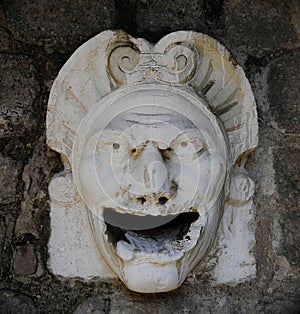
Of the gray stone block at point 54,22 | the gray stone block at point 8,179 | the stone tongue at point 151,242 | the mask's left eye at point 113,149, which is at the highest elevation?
the gray stone block at point 54,22

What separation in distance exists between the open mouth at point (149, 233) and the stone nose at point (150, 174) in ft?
0.28

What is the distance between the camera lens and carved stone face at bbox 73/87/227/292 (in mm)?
1607

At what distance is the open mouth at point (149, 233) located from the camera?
1627 mm

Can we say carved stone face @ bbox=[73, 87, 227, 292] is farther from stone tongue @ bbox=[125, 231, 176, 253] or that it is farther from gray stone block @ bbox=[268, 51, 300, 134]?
gray stone block @ bbox=[268, 51, 300, 134]

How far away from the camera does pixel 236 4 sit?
1898mm

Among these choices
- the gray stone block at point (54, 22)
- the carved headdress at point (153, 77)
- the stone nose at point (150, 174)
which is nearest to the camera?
the stone nose at point (150, 174)

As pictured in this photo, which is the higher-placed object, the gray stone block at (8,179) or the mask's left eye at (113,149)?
the mask's left eye at (113,149)

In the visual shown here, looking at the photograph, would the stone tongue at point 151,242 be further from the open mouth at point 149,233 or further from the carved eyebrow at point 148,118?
the carved eyebrow at point 148,118

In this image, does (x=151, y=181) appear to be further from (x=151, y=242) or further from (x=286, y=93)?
(x=286, y=93)

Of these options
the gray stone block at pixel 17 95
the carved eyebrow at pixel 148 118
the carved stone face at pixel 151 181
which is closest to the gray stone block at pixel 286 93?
the carved stone face at pixel 151 181

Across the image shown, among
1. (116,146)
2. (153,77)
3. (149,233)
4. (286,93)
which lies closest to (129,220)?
(149,233)

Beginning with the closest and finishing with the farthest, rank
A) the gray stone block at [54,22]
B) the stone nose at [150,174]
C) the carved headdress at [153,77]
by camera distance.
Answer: the stone nose at [150,174]
the carved headdress at [153,77]
the gray stone block at [54,22]

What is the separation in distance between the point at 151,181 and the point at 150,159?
0.16 ft

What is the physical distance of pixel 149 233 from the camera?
1.70 meters
